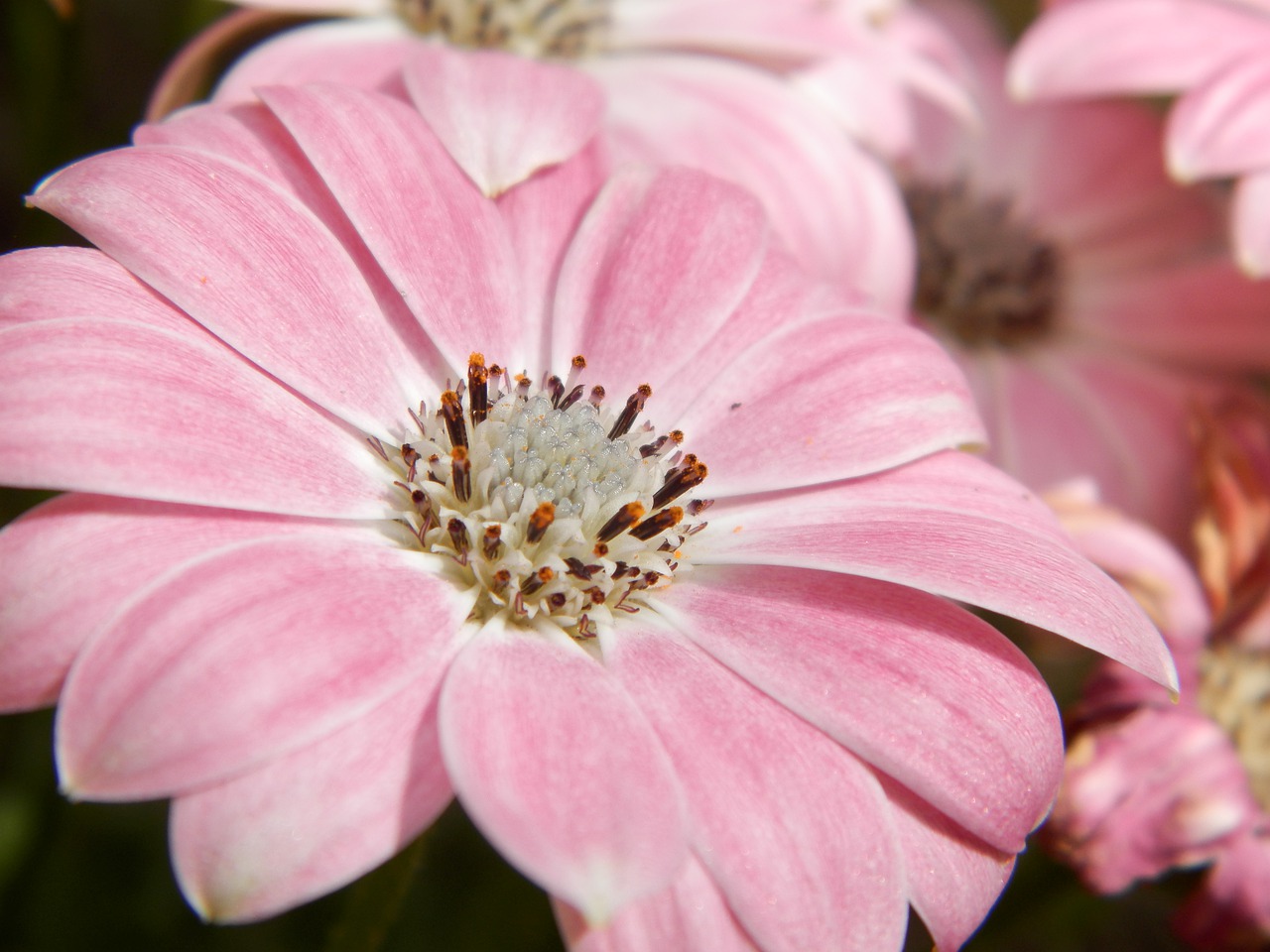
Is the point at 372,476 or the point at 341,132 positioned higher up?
the point at 341,132

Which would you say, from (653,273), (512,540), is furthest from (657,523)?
(653,273)

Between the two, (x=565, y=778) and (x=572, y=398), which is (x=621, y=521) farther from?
(x=565, y=778)

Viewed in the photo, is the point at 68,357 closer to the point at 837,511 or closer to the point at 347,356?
the point at 347,356

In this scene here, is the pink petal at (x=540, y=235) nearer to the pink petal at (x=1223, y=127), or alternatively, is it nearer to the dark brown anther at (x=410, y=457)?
the dark brown anther at (x=410, y=457)

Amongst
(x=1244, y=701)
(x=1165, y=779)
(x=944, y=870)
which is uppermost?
(x=944, y=870)

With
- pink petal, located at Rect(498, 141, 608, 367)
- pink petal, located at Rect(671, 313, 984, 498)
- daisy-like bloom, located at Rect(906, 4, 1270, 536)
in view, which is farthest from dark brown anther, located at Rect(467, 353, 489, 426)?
daisy-like bloom, located at Rect(906, 4, 1270, 536)

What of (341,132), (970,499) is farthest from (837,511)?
(341,132)

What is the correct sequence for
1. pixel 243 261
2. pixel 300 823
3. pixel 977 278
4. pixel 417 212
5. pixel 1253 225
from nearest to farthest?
pixel 300 823
pixel 243 261
pixel 417 212
pixel 1253 225
pixel 977 278
